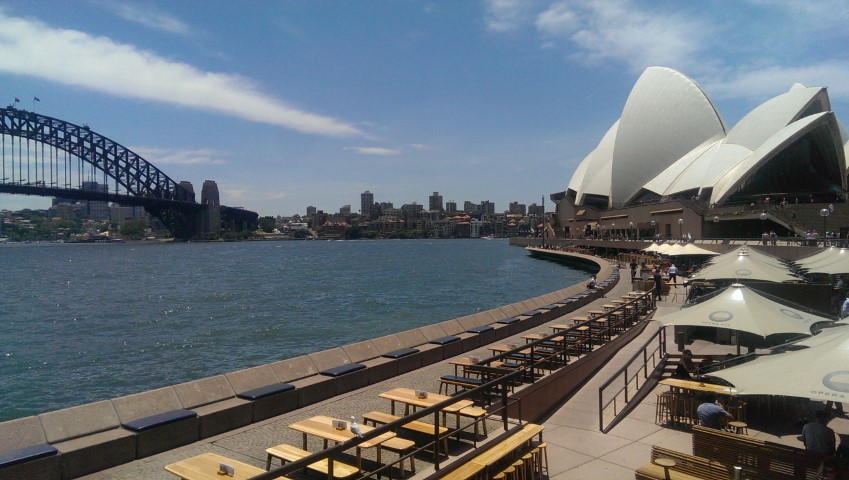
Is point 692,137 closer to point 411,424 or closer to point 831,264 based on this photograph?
point 831,264

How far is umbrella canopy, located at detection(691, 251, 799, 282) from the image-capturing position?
13857 mm

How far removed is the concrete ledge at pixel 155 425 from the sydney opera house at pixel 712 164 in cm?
4356

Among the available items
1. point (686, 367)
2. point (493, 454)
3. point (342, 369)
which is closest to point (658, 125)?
point (686, 367)

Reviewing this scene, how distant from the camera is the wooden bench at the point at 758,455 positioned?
5730 millimetres

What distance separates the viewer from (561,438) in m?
8.00

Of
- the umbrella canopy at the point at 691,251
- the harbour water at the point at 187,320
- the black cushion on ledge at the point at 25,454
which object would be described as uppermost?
the umbrella canopy at the point at 691,251

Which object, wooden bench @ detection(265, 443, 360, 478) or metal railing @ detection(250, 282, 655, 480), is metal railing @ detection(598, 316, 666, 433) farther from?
wooden bench @ detection(265, 443, 360, 478)

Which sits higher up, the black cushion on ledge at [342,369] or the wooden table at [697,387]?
the wooden table at [697,387]

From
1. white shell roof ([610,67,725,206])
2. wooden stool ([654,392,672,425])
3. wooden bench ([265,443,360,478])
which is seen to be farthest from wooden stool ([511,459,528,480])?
white shell roof ([610,67,725,206])

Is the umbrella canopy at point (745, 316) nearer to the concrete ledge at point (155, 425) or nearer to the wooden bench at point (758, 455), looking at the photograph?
the wooden bench at point (758, 455)

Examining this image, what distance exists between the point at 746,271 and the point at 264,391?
11.9m

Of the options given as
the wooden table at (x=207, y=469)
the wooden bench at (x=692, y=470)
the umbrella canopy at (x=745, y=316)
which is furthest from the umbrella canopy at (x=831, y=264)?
the wooden table at (x=207, y=469)

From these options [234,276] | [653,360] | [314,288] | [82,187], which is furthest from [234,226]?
[653,360]

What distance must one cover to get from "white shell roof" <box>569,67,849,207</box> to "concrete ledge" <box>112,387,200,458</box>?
55.2 m
